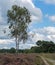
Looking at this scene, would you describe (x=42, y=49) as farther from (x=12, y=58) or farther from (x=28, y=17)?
(x=12, y=58)

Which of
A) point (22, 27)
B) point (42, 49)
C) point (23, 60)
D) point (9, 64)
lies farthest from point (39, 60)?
point (42, 49)

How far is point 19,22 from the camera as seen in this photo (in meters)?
41.0

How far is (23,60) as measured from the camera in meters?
27.8

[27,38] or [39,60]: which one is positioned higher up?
[27,38]

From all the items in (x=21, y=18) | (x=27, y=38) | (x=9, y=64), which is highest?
(x=21, y=18)

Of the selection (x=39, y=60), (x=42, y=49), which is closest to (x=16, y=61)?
(x=39, y=60)

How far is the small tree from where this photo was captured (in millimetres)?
40625

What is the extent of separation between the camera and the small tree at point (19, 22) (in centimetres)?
4062

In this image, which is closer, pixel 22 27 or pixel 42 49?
pixel 22 27

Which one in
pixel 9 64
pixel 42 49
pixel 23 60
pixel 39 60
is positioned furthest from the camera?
pixel 42 49

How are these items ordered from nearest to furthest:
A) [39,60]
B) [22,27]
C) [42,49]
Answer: [39,60] → [22,27] → [42,49]

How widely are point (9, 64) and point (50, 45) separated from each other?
4420cm

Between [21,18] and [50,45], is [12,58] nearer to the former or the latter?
[21,18]

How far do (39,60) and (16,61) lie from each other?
483 cm
